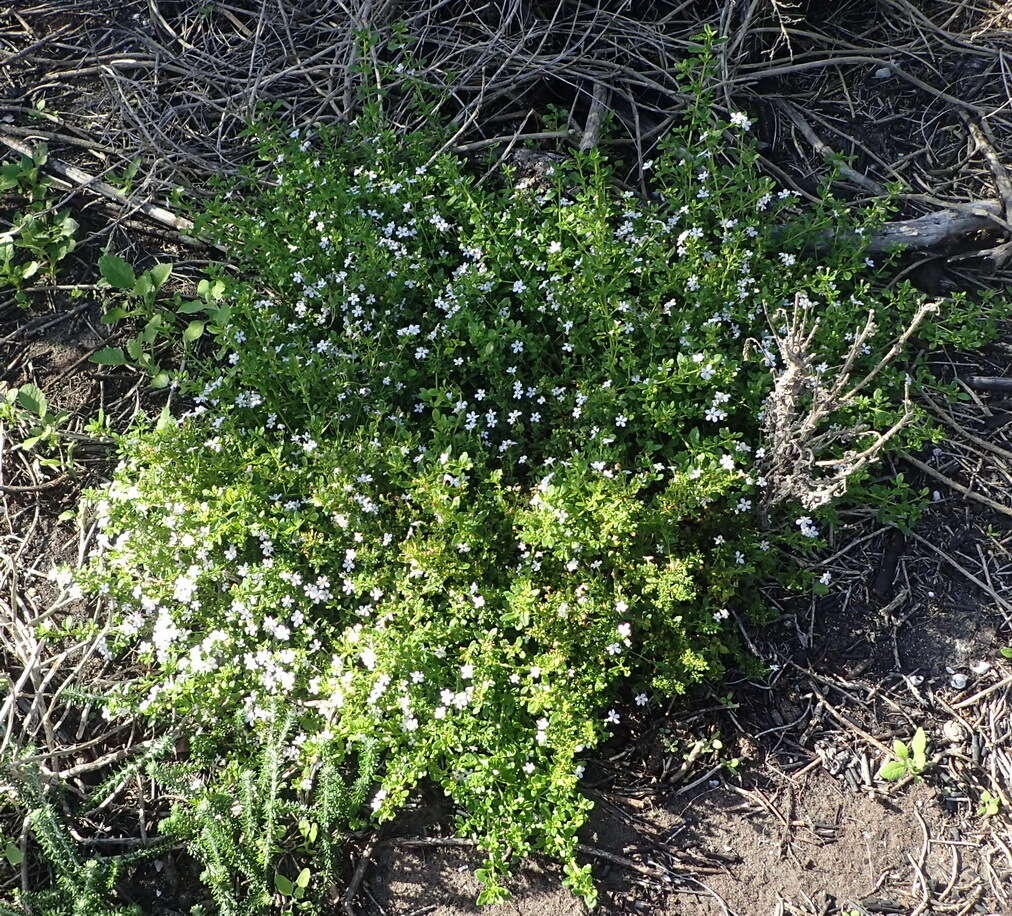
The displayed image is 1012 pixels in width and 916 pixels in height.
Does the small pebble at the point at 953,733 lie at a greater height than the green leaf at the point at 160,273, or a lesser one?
lesser

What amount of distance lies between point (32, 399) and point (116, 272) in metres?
0.67

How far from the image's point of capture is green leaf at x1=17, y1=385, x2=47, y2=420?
387 cm

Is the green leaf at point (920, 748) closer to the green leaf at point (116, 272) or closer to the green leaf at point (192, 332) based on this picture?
the green leaf at point (192, 332)

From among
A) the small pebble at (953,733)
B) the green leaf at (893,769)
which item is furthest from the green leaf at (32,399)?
the small pebble at (953,733)

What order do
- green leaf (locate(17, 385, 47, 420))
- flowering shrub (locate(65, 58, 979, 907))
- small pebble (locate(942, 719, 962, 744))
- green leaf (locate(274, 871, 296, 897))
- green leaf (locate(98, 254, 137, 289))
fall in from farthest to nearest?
green leaf (locate(98, 254, 137, 289)), green leaf (locate(17, 385, 47, 420)), small pebble (locate(942, 719, 962, 744)), flowering shrub (locate(65, 58, 979, 907)), green leaf (locate(274, 871, 296, 897))

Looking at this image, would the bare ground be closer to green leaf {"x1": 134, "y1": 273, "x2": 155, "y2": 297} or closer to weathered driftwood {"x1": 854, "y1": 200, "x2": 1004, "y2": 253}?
weathered driftwood {"x1": 854, "y1": 200, "x2": 1004, "y2": 253}

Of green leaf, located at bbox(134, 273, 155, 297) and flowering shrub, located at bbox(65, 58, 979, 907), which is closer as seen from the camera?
flowering shrub, located at bbox(65, 58, 979, 907)

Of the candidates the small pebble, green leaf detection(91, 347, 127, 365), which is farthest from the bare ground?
green leaf detection(91, 347, 127, 365)

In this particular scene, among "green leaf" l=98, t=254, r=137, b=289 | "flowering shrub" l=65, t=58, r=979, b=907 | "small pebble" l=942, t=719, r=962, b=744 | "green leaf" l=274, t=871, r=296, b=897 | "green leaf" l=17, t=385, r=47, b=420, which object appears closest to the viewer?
"green leaf" l=274, t=871, r=296, b=897

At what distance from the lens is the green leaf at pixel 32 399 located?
387 cm

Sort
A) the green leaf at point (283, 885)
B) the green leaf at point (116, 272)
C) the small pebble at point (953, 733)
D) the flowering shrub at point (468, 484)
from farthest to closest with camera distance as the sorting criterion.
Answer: the green leaf at point (116, 272)
the small pebble at point (953, 733)
the flowering shrub at point (468, 484)
the green leaf at point (283, 885)

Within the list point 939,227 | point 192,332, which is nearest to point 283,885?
point 192,332

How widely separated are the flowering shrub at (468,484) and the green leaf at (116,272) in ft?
1.39

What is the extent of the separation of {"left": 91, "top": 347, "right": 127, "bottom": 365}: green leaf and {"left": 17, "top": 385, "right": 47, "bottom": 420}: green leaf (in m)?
0.27
